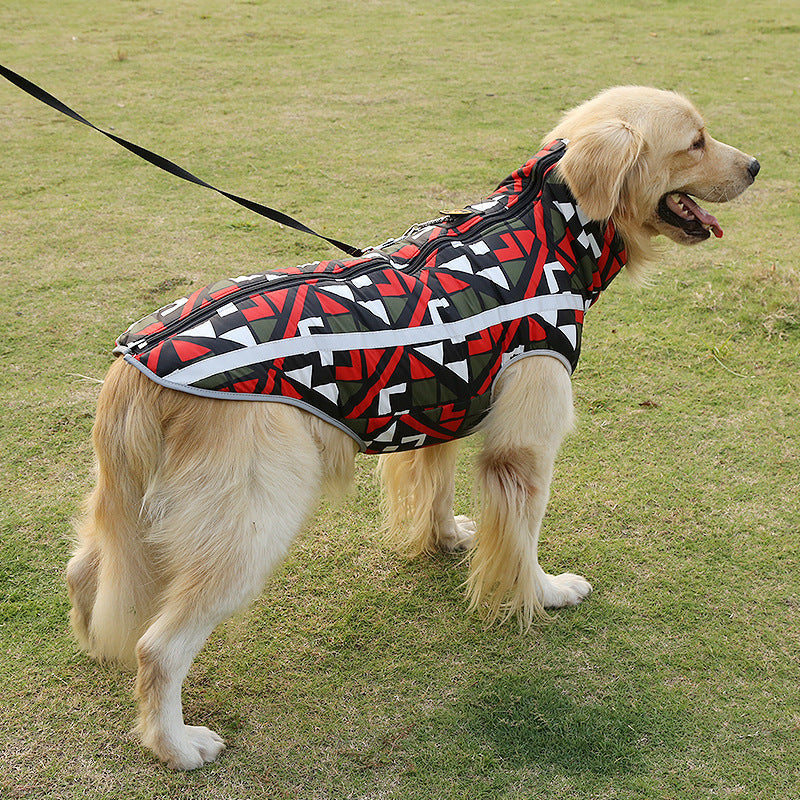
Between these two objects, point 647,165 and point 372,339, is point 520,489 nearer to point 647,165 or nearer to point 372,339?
point 372,339

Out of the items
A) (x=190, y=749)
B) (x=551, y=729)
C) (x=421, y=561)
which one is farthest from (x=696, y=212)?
(x=190, y=749)

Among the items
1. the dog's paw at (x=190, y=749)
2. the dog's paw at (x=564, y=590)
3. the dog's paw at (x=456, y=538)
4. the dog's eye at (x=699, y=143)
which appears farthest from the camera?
the dog's paw at (x=456, y=538)

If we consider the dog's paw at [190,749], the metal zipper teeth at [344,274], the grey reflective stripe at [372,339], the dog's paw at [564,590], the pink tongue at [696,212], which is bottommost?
the dog's paw at [190,749]

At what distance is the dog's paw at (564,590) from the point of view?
295cm

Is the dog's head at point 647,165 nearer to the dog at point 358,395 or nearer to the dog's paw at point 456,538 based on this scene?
the dog at point 358,395

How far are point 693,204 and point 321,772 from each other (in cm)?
210

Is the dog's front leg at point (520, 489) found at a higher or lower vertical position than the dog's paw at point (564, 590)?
higher

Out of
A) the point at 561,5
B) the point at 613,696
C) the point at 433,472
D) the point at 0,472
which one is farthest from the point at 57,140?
the point at 561,5

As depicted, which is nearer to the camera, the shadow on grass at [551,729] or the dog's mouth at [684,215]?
the shadow on grass at [551,729]

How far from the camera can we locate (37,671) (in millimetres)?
2645

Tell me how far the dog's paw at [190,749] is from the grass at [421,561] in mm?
41

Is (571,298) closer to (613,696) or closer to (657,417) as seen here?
(613,696)

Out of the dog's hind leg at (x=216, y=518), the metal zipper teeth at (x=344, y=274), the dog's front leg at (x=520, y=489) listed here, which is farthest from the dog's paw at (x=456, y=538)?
the metal zipper teeth at (x=344, y=274)

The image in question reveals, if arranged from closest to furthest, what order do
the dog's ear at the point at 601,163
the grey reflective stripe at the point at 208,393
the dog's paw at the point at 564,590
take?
the grey reflective stripe at the point at 208,393 < the dog's ear at the point at 601,163 < the dog's paw at the point at 564,590
